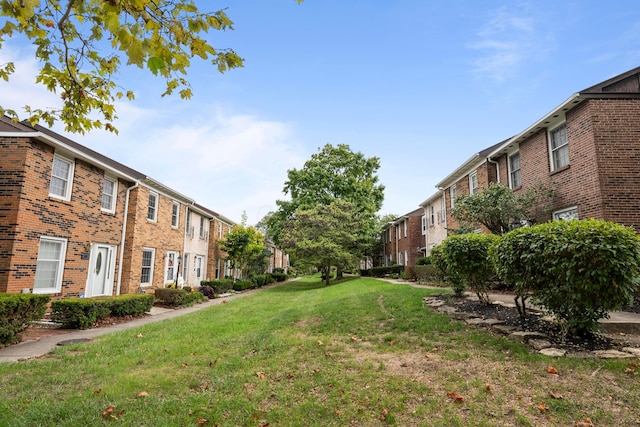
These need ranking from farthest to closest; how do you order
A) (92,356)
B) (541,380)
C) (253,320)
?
(253,320) → (92,356) → (541,380)

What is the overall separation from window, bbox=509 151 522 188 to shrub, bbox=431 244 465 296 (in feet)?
22.8

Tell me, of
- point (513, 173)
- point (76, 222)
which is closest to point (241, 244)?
point (76, 222)

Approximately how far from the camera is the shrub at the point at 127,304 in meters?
10.6

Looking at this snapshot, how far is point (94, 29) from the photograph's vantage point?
455 centimetres

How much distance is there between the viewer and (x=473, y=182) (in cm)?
1791

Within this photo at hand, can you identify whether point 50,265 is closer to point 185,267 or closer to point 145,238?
point 145,238

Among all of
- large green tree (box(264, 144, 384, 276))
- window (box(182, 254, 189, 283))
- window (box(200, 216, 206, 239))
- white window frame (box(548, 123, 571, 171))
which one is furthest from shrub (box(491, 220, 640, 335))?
large green tree (box(264, 144, 384, 276))

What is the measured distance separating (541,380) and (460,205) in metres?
11.0

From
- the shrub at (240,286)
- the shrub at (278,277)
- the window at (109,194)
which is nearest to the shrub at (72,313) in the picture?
the window at (109,194)

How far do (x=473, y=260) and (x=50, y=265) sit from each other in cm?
1293

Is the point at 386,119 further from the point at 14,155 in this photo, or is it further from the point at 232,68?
the point at 14,155

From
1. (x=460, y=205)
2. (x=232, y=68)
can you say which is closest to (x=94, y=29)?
(x=232, y=68)

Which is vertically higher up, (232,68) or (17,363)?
(232,68)

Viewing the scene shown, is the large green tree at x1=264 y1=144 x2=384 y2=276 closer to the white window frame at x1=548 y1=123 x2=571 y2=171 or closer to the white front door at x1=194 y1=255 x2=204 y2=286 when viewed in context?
the white front door at x1=194 y1=255 x2=204 y2=286
